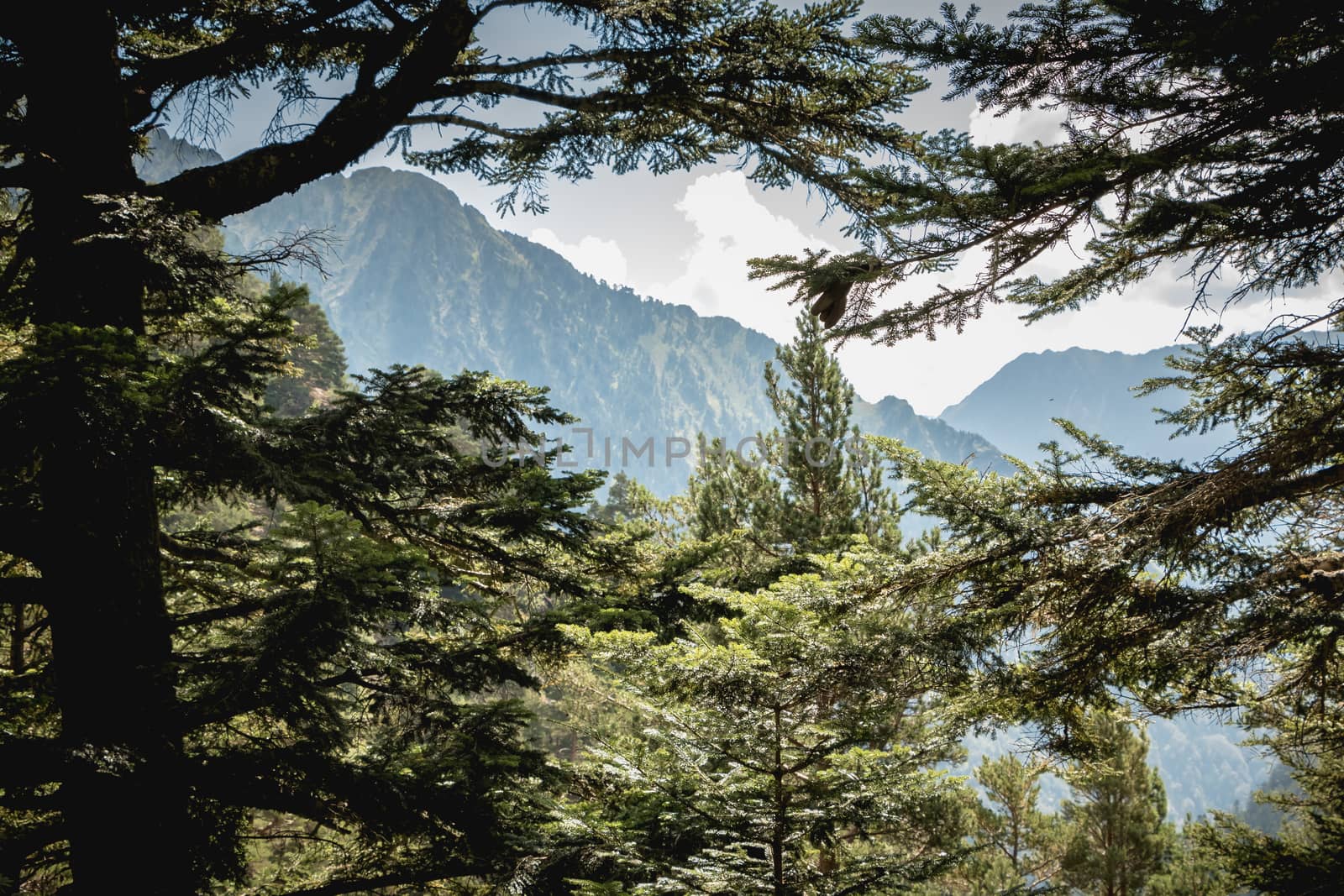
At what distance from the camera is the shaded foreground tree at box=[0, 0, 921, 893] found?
2.89m

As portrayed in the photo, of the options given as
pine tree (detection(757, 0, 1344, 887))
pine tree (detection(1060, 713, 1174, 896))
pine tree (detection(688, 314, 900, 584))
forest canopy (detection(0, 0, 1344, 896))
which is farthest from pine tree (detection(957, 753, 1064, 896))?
pine tree (detection(757, 0, 1344, 887))

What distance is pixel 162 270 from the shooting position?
11.9 ft

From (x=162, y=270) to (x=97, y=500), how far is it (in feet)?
4.40

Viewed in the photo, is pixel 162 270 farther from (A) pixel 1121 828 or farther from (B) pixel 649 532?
(A) pixel 1121 828

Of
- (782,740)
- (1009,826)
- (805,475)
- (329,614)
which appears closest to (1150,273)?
(782,740)

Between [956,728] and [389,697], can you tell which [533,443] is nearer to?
[389,697]

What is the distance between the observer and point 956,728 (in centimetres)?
338

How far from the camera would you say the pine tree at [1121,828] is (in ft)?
40.7

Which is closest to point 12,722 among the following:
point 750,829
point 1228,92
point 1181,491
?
point 750,829

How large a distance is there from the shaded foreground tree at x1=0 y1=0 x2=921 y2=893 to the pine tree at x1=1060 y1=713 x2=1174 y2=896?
524 inches

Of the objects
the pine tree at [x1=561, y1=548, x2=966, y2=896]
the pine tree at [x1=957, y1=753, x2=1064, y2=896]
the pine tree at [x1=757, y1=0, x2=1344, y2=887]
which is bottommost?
the pine tree at [x1=957, y1=753, x2=1064, y2=896]

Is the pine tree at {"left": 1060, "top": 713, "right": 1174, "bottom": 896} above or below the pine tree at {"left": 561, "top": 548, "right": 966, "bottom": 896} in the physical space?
below

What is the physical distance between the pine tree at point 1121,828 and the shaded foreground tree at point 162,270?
13.3 meters

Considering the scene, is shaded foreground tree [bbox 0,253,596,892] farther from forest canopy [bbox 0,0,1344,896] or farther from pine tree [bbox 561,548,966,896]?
pine tree [bbox 561,548,966,896]
